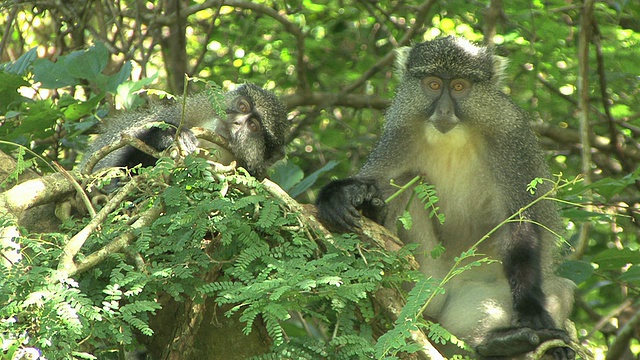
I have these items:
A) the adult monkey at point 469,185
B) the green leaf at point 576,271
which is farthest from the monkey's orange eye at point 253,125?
the green leaf at point 576,271

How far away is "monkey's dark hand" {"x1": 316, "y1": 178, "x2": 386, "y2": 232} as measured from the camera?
4.57m

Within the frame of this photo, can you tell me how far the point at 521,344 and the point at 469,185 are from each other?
1353 mm

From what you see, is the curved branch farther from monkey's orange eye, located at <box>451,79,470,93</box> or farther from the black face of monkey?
the black face of monkey

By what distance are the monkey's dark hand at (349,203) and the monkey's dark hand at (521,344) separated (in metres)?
1.03

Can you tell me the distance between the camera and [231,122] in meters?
5.57

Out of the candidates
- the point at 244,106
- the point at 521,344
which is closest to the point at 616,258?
the point at 521,344

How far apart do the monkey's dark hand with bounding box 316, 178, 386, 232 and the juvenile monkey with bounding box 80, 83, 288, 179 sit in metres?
0.70

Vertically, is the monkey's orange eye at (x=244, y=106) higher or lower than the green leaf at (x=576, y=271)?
higher

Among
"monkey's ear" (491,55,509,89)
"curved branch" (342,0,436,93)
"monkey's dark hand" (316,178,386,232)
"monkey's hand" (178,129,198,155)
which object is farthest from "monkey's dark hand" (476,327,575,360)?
"curved branch" (342,0,436,93)

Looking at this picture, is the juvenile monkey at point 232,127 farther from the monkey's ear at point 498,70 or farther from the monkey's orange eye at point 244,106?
the monkey's ear at point 498,70

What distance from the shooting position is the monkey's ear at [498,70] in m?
5.66

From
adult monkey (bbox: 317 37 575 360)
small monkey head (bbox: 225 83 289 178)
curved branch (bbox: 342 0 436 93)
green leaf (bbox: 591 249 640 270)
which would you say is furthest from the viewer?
curved branch (bbox: 342 0 436 93)

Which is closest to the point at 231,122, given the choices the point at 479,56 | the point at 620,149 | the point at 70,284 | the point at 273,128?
the point at 273,128

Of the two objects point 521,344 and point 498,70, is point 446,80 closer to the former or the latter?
point 498,70
